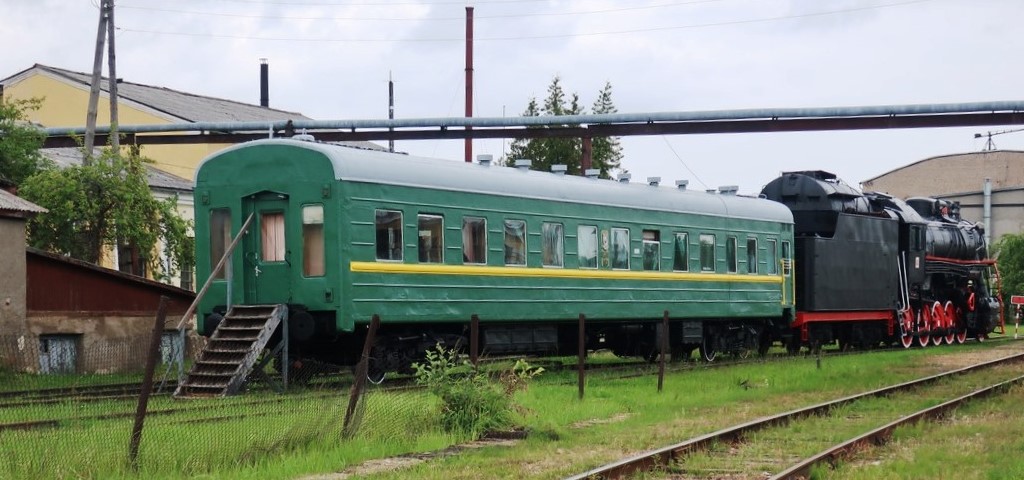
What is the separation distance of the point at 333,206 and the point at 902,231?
64.9ft

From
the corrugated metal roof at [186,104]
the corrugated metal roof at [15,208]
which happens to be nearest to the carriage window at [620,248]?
the corrugated metal roof at [15,208]

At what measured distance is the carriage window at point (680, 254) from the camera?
85.1 ft

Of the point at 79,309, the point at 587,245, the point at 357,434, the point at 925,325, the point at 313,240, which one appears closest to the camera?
the point at 357,434

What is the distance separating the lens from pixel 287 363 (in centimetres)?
1905

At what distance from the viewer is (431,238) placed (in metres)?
20.2

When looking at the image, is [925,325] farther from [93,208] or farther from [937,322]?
[93,208]

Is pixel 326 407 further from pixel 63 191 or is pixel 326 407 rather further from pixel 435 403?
pixel 63 191

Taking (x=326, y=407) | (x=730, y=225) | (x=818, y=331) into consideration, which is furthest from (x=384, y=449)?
(x=818, y=331)

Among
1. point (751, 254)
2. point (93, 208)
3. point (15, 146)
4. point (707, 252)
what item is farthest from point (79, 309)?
point (751, 254)

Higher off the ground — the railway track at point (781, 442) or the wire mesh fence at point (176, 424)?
the wire mesh fence at point (176, 424)

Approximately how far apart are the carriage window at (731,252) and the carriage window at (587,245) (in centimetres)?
496

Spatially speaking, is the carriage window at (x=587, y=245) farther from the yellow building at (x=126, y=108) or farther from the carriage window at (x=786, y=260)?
the yellow building at (x=126, y=108)

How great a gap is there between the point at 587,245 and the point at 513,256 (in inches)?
85.1

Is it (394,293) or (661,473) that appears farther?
(394,293)
